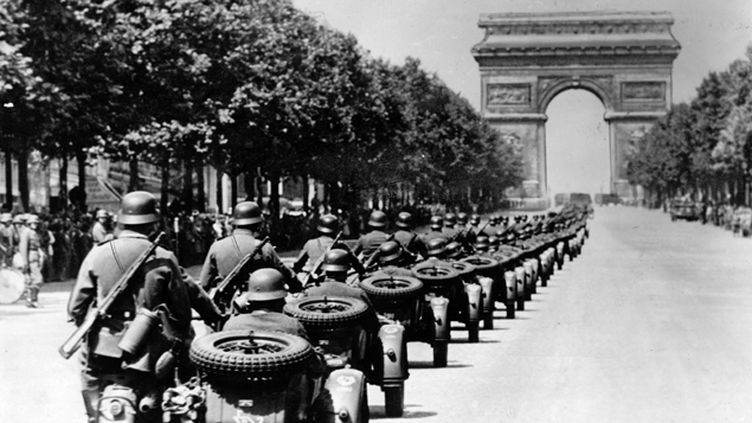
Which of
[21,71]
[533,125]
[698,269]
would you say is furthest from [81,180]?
[533,125]

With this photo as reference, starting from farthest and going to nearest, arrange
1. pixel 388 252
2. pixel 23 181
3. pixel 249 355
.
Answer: pixel 23 181 → pixel 388 252 → pixel 249 355

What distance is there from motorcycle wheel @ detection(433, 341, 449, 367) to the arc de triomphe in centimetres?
10343

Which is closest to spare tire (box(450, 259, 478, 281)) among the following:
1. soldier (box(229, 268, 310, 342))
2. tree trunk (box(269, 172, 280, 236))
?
soldier (box(229, 268, 310, 342))

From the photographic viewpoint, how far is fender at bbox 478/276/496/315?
1598 centimetres

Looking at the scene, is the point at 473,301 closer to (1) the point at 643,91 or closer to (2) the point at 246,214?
(2) the point at 246,214

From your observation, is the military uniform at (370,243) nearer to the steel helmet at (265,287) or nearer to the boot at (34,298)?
the steel helmet at (265,287)

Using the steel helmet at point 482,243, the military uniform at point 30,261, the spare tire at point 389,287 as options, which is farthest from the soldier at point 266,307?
the military uniform at point 30,261

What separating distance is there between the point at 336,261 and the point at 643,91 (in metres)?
113

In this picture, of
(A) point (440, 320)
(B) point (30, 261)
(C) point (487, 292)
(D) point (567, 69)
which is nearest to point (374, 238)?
(A) point (440, 320)

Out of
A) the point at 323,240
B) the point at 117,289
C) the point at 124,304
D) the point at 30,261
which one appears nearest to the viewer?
the point at 117,289

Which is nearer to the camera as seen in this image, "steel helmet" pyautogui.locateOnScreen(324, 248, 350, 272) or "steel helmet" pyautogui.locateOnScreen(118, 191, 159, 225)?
"steel helmet" pyautogui.locateOnScreen(118, 191, 159, 225)

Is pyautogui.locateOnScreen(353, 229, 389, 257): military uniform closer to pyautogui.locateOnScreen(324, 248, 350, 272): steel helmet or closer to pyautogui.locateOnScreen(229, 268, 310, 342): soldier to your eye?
pyautogui.locateOnScreen(324, 248, 350, 272): steel helmet

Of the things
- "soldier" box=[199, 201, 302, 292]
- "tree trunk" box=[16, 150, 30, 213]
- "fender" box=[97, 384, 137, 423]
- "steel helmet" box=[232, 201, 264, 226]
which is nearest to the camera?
"fender" box=[97, 384, 137, 423]

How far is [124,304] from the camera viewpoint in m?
6.98
